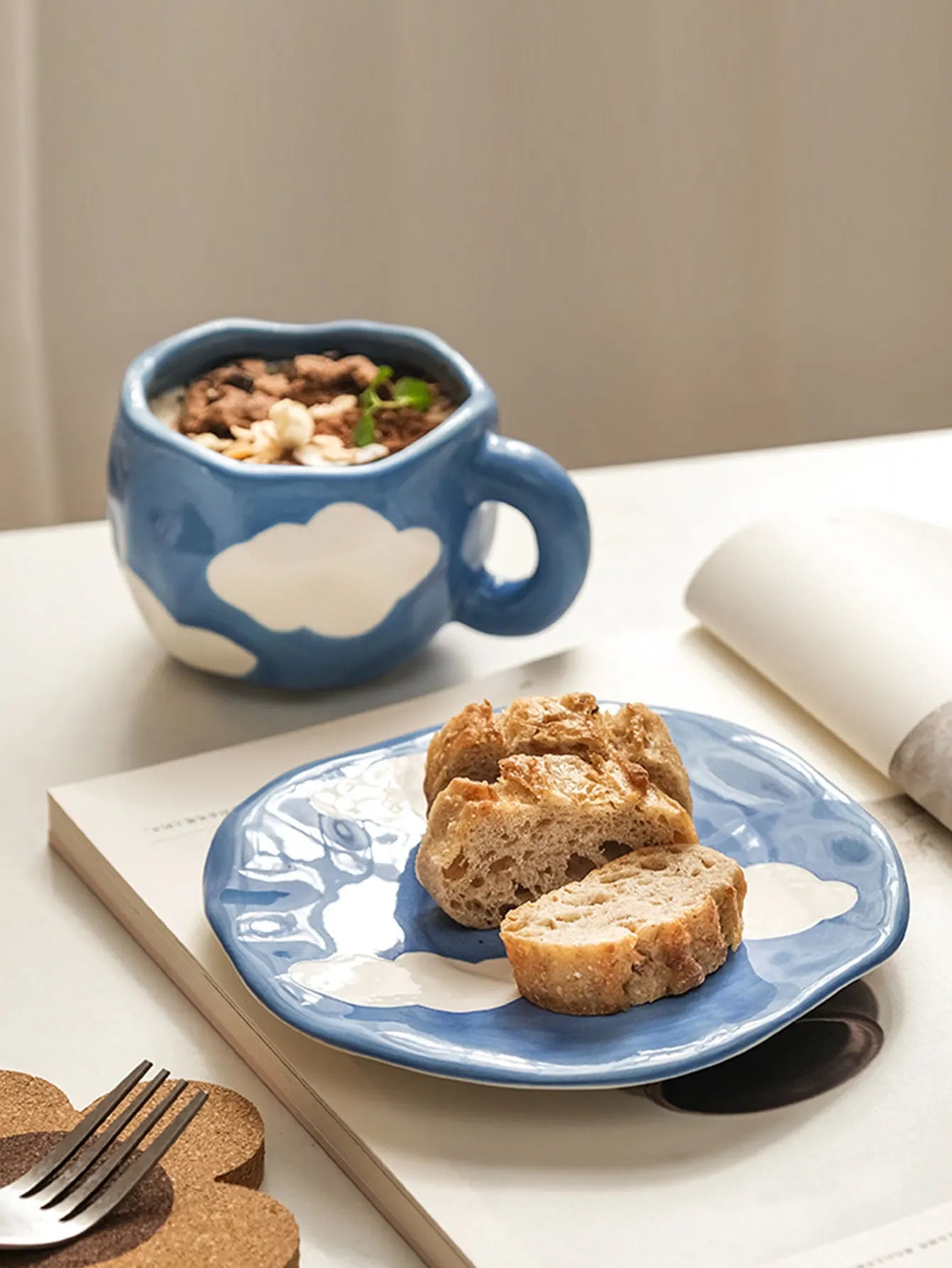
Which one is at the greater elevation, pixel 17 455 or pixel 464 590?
pixel 464 590

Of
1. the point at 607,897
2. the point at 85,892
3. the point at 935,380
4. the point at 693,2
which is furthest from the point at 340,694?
the point at 935,380

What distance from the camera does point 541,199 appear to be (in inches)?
85.7

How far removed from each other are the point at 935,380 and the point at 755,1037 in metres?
2.11

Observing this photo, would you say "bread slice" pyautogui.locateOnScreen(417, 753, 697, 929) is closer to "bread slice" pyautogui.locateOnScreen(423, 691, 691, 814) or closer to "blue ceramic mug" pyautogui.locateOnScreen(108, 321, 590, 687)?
"bread slice" pyautogui.locateOnScreen(423, 691, 691, 814)

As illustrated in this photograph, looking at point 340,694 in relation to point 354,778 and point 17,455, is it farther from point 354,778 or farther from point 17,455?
point 17,455

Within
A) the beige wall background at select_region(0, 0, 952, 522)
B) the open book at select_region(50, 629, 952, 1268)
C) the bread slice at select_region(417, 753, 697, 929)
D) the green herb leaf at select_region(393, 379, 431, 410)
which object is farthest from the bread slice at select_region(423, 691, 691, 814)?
the beige wall background at select_region(0, 0, 952, 522)

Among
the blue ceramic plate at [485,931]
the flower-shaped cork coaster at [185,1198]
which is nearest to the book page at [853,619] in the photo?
the blue ceramic plate at [485,931]

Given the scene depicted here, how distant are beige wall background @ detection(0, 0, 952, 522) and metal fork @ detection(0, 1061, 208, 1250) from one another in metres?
1.60

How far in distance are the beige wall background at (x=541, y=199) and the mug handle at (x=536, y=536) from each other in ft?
3.95

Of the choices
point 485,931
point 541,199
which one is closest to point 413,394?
point 485,931

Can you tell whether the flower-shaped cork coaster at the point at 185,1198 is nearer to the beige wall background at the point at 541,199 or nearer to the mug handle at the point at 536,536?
the mug handle at the point at 536,536

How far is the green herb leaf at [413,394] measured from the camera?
3.18 ft

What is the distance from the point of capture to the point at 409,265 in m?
2.15

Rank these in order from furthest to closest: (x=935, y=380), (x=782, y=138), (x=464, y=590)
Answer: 1. (x=935, y=380)
2. (x=782, y=138)
3. (x=464, y=590)
